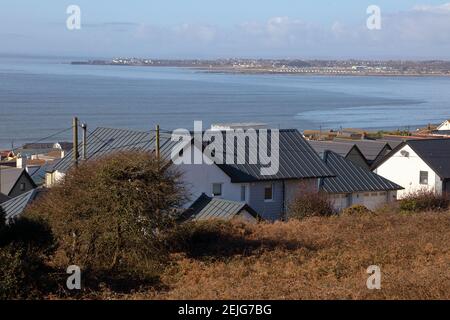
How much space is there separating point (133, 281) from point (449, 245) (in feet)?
22.3

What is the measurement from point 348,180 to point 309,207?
26.1ft

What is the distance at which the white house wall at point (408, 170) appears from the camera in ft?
143

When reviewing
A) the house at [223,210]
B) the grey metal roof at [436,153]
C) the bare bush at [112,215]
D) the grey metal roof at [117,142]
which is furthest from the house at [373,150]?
the bare bush at [112,215]

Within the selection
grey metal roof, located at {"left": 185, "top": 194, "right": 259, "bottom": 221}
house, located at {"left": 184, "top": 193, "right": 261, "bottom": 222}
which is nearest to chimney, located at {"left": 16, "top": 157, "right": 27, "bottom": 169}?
grey metal roof, located at {"left": 185, "top": 194, "right": 259, "bottom": 221}

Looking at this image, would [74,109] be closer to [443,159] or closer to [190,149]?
[443,159]

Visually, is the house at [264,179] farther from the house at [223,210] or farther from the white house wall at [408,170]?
the white house wall at [408,170]

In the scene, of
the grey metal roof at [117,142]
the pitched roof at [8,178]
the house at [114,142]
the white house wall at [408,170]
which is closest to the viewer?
the grey metal roof at [117,142]

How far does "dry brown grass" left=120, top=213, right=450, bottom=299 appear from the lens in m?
11.0

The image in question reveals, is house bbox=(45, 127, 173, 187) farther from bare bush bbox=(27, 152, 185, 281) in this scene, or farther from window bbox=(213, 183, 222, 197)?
bare bush bbox=(27, 152, 185, 281)

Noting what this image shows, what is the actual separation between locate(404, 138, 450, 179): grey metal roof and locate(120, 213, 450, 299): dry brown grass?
2113 cm

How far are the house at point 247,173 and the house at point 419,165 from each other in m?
12.9

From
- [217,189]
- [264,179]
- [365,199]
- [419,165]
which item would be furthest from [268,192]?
[419,165]

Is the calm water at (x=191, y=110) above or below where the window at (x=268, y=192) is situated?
below

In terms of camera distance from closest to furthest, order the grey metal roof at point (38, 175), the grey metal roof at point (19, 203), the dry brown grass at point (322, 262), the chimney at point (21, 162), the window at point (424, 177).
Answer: the dry brown grass at point (322, 262) → the grey metal roof at point (19, 203) → the window at point (424, 177) → the grey metal roof at point (38, 175) → the chimney at point (21, 162)
